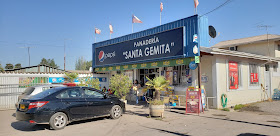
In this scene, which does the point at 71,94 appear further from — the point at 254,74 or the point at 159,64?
the point at 254,74

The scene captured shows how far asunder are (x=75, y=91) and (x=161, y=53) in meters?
7.00

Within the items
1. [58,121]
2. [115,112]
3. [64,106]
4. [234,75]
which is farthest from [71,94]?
[234,75]

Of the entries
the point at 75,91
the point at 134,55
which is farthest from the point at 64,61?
the point at 75,91

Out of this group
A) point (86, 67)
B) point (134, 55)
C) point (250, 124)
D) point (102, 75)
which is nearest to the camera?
point (250, 124)

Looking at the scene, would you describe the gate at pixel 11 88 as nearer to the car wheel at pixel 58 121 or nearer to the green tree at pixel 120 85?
the green tree at pixel 120 85

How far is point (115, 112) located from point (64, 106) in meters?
2.41

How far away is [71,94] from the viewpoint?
307 inches

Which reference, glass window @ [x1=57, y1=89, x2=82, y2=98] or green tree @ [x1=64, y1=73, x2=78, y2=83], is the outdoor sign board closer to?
glass window @ [x1=57, y1=89, x2=82, y2=98]

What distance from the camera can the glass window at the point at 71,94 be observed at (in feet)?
24.8

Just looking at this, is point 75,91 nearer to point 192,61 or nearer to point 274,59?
point 192,61

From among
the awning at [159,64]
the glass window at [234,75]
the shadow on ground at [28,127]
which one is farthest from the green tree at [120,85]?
Answer: the glass window at [234,75]

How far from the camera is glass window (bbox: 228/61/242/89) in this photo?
40.0 ft

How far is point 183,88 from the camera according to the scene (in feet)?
41.6

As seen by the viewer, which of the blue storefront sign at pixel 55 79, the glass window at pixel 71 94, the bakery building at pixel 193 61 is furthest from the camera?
the blue storefront sign at pixel 55 79
